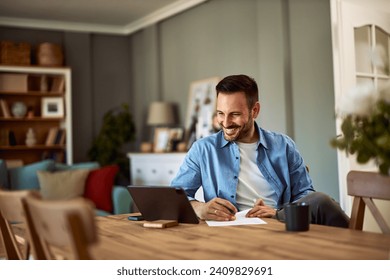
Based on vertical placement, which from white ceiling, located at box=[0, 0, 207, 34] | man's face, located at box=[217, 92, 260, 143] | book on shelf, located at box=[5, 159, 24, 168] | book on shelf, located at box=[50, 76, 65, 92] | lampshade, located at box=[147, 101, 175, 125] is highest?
white ceiling, located at box=[0, 0, 207, 34]

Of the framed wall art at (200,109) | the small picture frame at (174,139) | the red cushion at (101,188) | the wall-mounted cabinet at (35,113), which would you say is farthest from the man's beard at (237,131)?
the wall-mounted cabinet at (35,113)

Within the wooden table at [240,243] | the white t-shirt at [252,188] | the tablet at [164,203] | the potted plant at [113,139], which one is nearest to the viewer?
the wooden table at [240,243]

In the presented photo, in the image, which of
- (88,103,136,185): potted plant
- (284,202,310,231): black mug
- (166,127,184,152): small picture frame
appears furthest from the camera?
(88,103,136,185): potted plant

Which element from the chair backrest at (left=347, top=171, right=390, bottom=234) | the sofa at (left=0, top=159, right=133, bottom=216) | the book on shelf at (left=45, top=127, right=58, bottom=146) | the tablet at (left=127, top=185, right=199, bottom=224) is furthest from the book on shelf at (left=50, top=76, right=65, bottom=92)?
the chair backrest at (left=347, top=171, right=390, bottom=234)

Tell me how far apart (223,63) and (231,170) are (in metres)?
2.88

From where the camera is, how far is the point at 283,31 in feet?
14.1

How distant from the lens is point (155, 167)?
5426 millimetres

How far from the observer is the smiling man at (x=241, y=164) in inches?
92.9

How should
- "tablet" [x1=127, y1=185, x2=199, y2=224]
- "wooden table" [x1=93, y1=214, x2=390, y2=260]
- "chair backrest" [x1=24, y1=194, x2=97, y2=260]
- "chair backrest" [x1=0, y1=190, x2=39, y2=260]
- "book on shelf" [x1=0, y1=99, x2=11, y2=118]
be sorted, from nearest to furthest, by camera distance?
"chair backrest" [x1=24, y1=194, x2=97, y2=260], "wooden table" [x1=93, y1=214, x2=390, y2=260], "chair backrest" [x1=0, y1=190, x2=39, y2=260], "tablet" [x1=127, y1=185, x2=199, y2=224], "book on shelf" [x1=0, y1=99, x2=11, y2=118]

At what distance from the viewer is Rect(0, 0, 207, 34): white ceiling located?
218 inches

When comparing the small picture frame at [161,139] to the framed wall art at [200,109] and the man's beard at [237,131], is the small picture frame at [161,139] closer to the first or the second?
the framed wall art at [200,109]

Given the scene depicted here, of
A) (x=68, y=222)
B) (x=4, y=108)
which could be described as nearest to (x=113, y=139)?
(x=4, y=108)

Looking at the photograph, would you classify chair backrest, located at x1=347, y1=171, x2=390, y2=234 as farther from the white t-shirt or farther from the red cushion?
the red cushion
